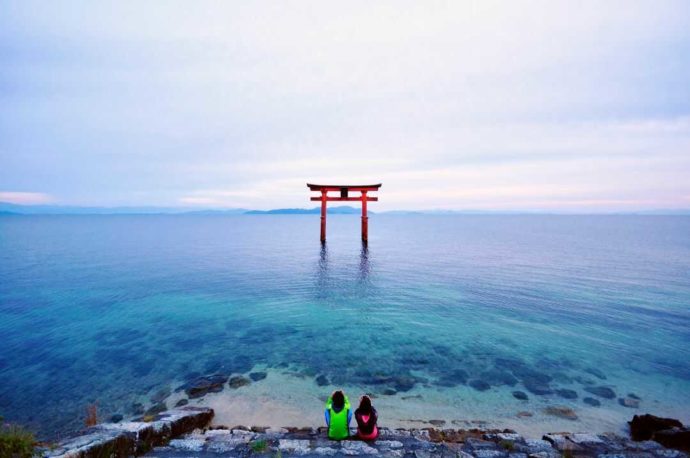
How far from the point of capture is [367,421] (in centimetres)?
591

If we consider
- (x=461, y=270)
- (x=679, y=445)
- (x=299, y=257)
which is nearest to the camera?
(x=679, y=445)

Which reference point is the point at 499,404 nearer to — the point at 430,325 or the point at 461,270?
the point at 430,325

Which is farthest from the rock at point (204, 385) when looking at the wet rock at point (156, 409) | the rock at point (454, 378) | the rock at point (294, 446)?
the rock at point (454, 378)

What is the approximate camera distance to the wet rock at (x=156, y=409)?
7.94m

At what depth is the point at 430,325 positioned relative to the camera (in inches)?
534

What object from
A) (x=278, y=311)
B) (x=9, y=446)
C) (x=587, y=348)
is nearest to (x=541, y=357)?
(x=587, y=348)

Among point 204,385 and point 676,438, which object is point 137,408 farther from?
point 676,438

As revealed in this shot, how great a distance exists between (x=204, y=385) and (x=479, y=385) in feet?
26.9

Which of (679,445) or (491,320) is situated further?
(491,320)

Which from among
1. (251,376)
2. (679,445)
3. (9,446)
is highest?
(9,446)

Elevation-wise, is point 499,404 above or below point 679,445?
below

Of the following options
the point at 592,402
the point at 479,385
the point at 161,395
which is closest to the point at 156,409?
the point at 161,395

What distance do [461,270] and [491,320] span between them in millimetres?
11468

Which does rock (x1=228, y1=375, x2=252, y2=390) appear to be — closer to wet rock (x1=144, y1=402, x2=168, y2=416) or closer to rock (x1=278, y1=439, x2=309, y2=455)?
wet rock (x1=144, y1=402, x2=168, y2=416)
